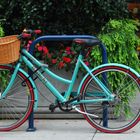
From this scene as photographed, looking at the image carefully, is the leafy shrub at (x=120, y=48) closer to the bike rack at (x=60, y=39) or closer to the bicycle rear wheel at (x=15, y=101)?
the bike rack at (x=60, y=39)

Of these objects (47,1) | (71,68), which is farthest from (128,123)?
(47,1)

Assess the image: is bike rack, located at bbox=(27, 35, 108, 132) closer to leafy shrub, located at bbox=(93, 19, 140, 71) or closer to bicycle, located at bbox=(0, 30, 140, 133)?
bicycle, located at bbox=(0, 30, 140, 133)

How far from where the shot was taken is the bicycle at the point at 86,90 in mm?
5656

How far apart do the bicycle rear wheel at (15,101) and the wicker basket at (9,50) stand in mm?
293

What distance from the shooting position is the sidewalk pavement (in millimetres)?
5637

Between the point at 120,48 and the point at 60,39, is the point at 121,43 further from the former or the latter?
the point at 60,39

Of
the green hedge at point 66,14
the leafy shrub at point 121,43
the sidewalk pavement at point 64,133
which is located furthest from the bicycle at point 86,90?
the green hedge at point 66,14

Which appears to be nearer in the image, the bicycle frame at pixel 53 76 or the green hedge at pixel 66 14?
the bicycle frame at pixel 53 76

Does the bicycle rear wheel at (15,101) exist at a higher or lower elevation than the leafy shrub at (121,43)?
lower

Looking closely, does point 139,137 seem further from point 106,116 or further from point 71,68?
point 71,68

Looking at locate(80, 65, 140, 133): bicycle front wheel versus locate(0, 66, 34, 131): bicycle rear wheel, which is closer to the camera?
locate(80, 65, 140, 133): bicycle front wheel

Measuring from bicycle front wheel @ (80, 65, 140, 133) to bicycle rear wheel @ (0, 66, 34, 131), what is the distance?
2.16 ft

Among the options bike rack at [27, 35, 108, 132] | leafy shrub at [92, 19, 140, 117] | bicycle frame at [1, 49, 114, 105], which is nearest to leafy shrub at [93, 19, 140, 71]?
leafy shrub at [92, 19, 140, 117]

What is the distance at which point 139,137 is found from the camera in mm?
5637
